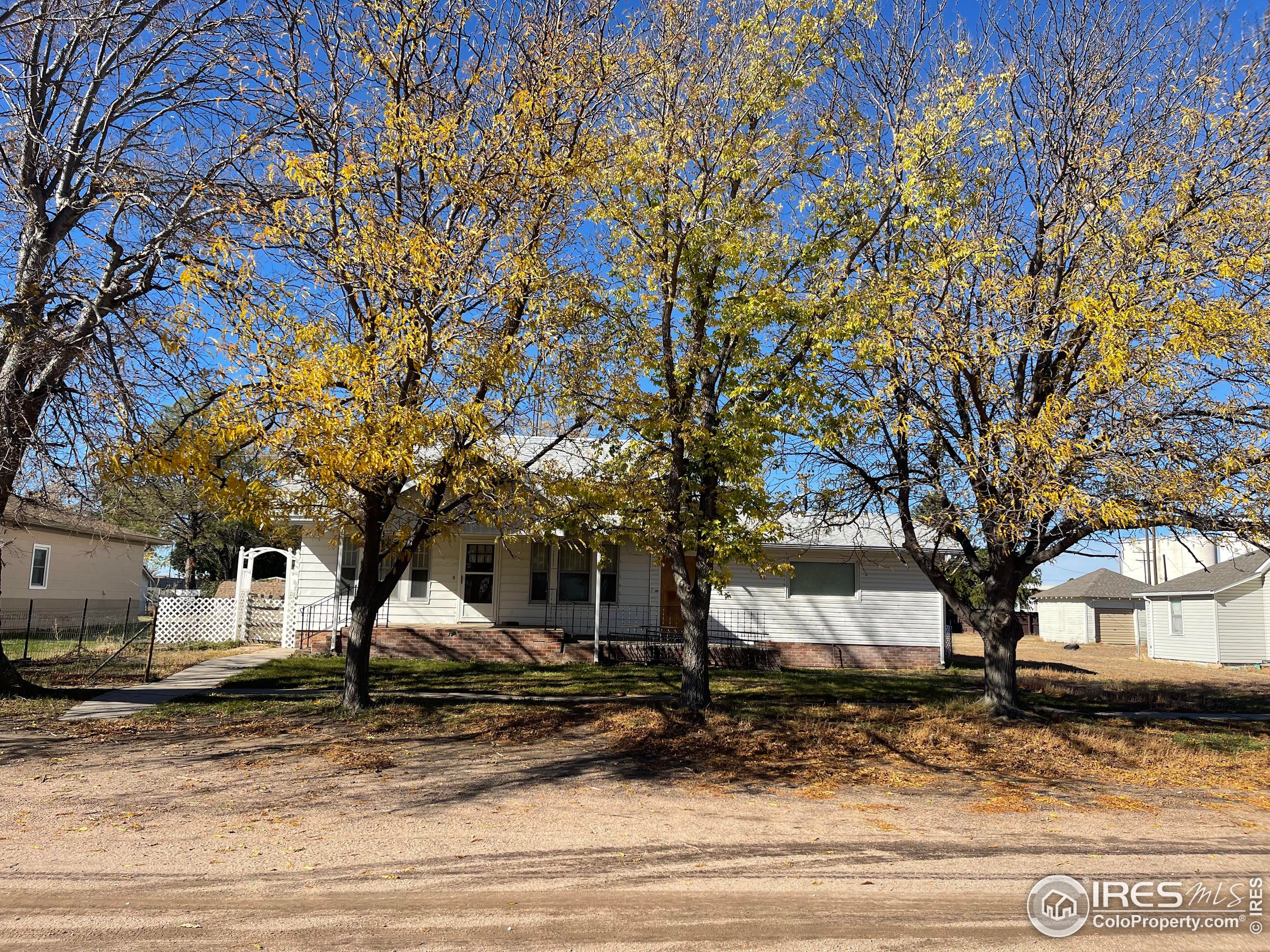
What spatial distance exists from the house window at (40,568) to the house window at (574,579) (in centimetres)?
1565

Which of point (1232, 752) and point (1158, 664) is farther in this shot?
point (1158, 664)

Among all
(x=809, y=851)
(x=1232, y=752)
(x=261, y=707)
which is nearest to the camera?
(x=809, y=851)

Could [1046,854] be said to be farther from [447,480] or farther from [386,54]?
[386,54]

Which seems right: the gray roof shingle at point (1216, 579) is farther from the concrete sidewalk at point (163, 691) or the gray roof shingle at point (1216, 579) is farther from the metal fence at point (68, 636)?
the metal fence at point (68, 636)

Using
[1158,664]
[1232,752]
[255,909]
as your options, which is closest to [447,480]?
[255,909]

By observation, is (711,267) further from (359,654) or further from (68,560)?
(68,560)

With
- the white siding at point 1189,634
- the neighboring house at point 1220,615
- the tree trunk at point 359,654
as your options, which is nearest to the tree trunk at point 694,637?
the tree trunk at point 359,654

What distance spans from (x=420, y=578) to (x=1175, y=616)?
88.3 feet

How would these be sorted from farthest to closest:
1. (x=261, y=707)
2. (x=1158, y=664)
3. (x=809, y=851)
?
(x=1158, y=664) → (x=261, y=707) → (x=809, y=851)

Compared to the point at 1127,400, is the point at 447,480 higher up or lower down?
lower down

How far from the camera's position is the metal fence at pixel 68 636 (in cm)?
1572

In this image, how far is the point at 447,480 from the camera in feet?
33.1

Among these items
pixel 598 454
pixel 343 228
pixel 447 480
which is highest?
pixel 343 228

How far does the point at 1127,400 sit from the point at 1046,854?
5.55m
